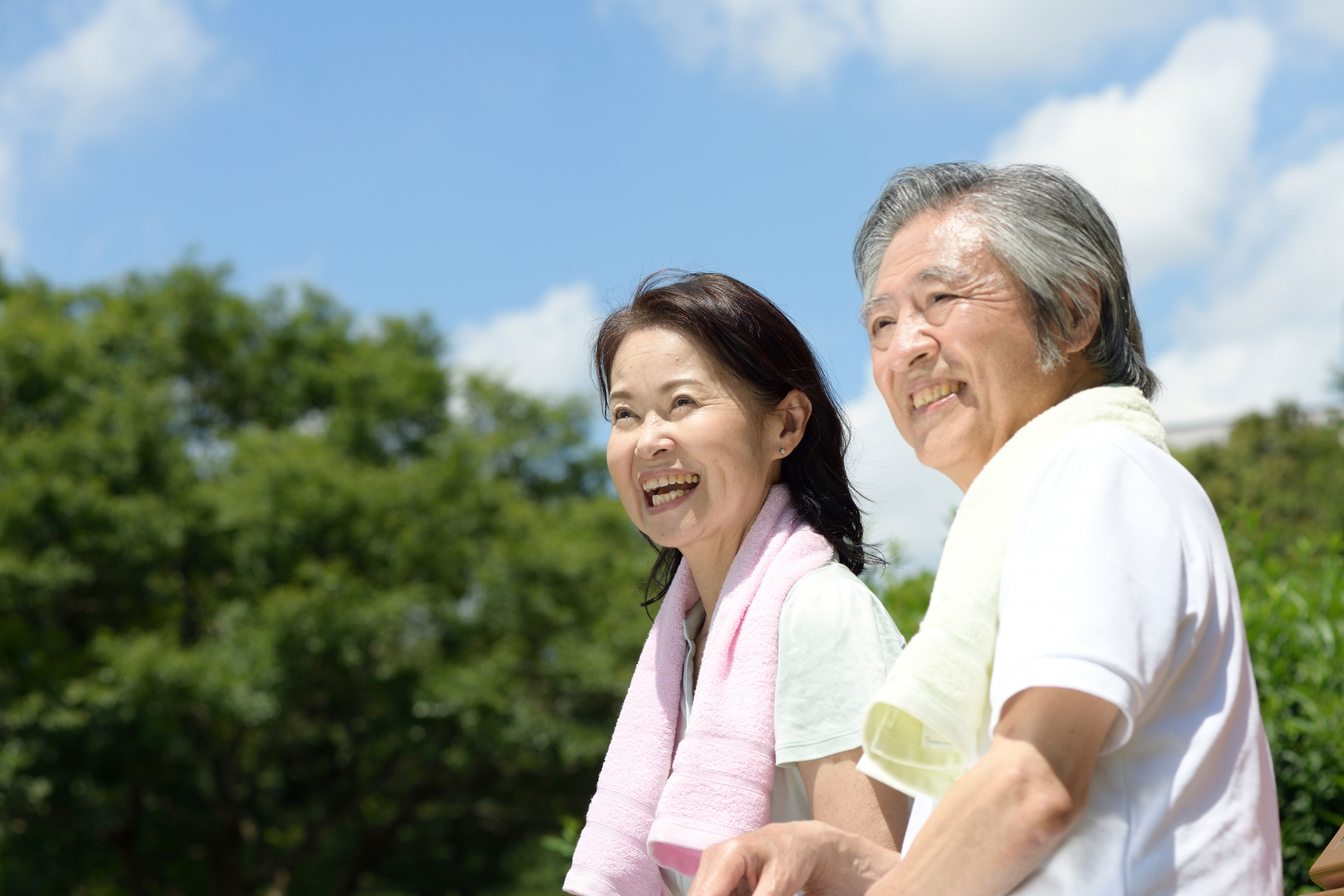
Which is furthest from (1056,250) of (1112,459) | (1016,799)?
(1016,799)

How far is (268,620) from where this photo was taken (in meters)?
15.4

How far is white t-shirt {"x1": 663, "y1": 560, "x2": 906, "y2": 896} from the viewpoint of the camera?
1.99 meters

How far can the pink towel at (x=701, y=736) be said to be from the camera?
203 centimetres

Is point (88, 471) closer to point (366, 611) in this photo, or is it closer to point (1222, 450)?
point (366, 611)

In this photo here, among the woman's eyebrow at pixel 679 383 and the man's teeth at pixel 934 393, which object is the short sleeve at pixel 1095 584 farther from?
the woman's eyebrow at pixel 679 383

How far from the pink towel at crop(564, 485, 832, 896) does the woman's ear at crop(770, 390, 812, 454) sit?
93 mm

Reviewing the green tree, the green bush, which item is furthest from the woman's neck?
the green tree

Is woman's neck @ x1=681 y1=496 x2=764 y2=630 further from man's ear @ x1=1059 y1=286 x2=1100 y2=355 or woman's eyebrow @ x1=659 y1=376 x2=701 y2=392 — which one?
man's ear @ x1=1059 y1=286 x2=1100 y2=355

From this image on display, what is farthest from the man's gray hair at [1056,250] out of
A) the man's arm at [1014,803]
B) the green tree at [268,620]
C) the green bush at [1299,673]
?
the green tree at [268,620]

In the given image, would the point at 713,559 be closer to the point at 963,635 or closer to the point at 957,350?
the point at 957,350

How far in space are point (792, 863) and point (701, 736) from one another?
486mm

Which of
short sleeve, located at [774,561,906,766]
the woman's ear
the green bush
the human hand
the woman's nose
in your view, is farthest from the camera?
the green bush

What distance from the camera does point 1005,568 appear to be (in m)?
1.38

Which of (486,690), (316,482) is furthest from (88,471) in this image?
(486,690)
